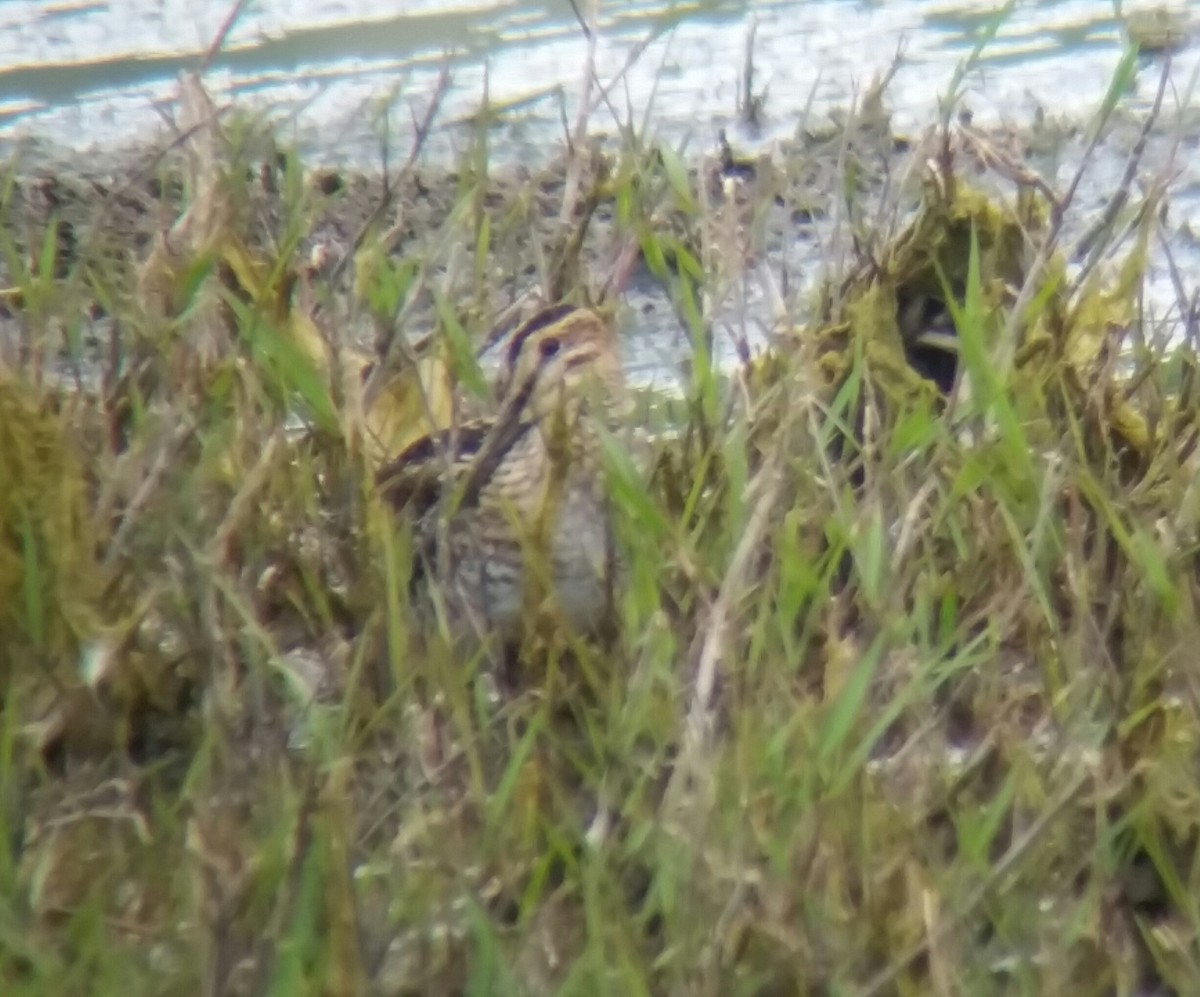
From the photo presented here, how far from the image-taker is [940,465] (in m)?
2.93

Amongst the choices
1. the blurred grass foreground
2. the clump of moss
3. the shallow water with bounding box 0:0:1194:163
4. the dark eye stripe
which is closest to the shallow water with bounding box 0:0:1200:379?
the shallow water with bounding box 0:0:1194:163

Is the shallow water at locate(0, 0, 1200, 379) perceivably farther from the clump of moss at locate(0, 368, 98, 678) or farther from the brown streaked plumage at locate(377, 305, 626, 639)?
the clump of moss at locate(0, 368, 98, 678)

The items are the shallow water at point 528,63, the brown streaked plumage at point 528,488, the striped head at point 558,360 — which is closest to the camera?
the brown streaked plumage at point 528,488

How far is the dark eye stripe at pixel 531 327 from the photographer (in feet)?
10.6

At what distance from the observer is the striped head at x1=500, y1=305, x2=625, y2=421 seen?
10.3 feet

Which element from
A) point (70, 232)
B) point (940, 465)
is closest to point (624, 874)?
point (940, 465)

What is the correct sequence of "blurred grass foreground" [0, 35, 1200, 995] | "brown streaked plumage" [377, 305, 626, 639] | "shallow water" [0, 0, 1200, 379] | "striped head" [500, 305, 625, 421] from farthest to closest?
"shallow water" [0, 0, 1200, 379]
"striped head" [500, 305, 625, 421]
"brown streaked plumage" [377, 305, 626, 639]
"blurred grass foreground" [0, 35, 1200, 995]

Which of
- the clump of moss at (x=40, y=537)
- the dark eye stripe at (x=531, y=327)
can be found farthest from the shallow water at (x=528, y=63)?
the clump of moss at (x=40, y=537)

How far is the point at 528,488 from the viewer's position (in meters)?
3.10

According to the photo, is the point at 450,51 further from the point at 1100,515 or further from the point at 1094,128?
the point at 1100,515

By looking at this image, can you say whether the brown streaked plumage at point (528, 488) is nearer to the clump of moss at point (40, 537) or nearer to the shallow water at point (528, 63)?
the clump of moss at point (40, 537)

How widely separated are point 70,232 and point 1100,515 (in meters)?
2.46

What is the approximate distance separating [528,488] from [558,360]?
0.60 feet

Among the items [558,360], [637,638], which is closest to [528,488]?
[558,360]
